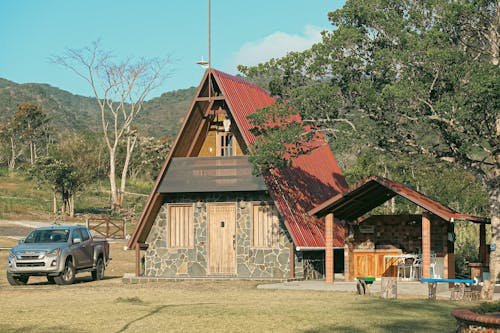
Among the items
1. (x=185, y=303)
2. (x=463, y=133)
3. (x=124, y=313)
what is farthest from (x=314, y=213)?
(x=124, y=313)

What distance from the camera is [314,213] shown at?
26531mm

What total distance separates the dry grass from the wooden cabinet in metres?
5.99

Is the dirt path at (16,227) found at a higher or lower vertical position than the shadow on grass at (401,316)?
higher

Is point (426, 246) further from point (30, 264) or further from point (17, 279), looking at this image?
point (17, 279)

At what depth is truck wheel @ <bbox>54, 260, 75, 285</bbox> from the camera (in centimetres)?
2758

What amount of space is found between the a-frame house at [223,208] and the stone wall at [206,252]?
34 millimetres

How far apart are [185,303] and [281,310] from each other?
293 centimetres

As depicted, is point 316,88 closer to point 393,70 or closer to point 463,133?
point 393,70

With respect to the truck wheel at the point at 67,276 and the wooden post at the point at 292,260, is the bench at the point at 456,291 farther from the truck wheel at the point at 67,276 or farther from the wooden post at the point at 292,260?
the truck wheel at the point at 67,276

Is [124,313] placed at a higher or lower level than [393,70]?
lower

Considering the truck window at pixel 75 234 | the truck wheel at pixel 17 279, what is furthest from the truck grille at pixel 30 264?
the truck window at pixel 75 234

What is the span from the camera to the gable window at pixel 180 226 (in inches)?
→ 1198

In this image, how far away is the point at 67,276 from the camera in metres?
27.8

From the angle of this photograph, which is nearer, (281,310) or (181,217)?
(281,310)
